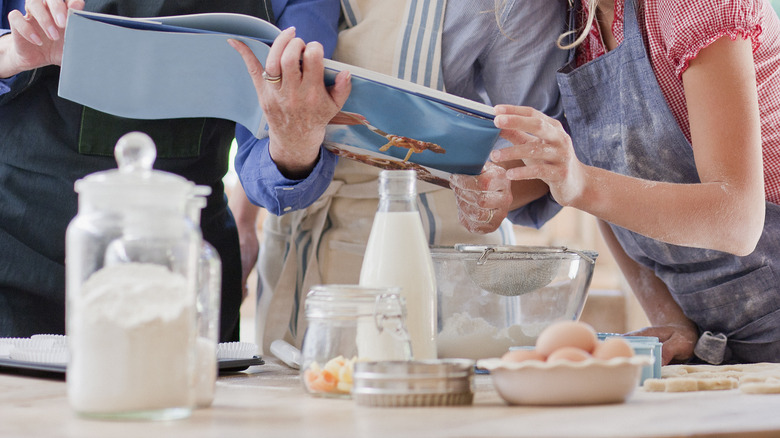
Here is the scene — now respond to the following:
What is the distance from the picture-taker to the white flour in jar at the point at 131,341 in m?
→ 0.56

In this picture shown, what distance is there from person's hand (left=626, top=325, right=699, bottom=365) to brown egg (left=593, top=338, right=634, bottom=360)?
0.75 m

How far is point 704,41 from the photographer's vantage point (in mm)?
1158

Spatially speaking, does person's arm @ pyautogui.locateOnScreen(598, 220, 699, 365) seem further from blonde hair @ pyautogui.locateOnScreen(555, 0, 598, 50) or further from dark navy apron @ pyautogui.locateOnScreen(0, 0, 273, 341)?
dark navy apron @ pyautogui.locateOnScreen(0, 0, 273, 341)

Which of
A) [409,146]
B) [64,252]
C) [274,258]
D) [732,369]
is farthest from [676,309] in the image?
[64,252]

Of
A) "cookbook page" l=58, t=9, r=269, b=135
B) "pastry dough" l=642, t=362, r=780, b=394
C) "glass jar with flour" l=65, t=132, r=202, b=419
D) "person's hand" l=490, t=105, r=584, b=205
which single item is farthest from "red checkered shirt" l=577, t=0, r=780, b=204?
"glass jar with flour" l=65, t=132, r=202, b=419

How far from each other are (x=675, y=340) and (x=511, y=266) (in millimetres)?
540

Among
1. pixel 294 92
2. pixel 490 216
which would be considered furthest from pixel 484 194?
pixel 294 92

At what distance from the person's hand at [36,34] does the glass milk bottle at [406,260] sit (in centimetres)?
52

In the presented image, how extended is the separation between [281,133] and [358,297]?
0.51m

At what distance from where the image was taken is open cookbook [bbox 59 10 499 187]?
1035 mm

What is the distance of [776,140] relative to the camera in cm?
139

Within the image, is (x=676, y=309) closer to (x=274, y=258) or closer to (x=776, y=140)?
(x=776, y=140)

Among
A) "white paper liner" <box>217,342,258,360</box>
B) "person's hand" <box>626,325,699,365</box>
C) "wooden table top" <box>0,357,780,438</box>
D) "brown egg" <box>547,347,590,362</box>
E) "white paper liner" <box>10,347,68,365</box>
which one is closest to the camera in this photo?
"wooden table top" <box>0,357,780,438</box>

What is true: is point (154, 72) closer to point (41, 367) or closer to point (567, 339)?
point (41, 367)
